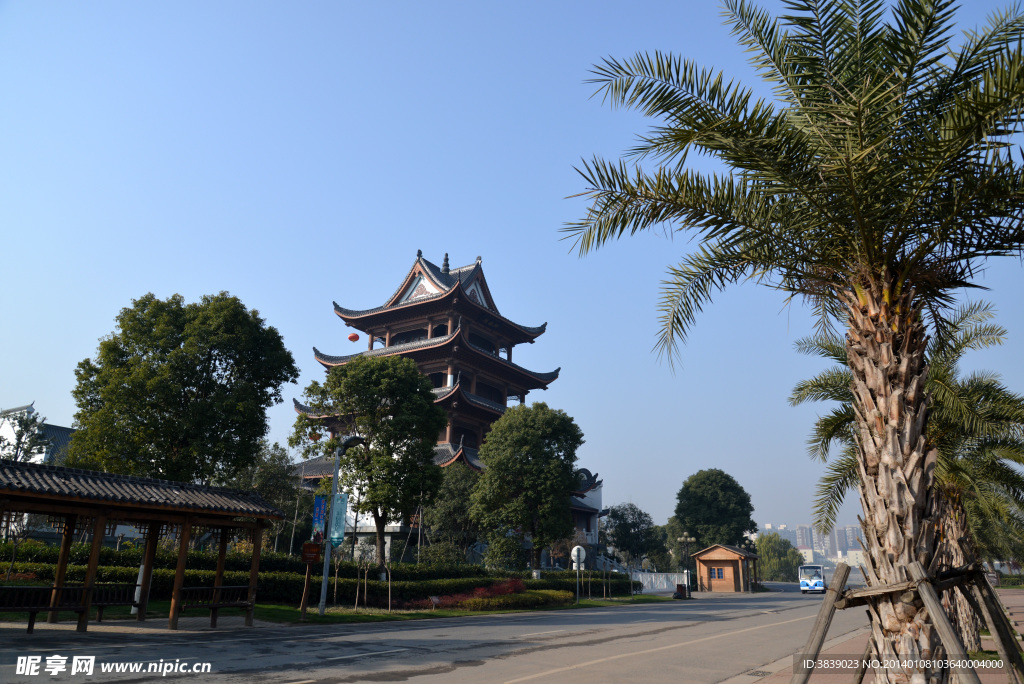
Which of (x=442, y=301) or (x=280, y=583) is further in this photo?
(x=442, y=301)

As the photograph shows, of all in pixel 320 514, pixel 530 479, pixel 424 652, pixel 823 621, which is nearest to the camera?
pixel 823 621

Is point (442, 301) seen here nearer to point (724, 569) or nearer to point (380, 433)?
point (380, 433)

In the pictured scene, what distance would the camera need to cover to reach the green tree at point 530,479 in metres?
31.9

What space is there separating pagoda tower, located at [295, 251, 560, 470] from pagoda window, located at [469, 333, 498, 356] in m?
0.09

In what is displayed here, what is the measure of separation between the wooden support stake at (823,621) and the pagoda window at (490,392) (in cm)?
4876

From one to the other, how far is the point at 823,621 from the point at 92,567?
541 inches

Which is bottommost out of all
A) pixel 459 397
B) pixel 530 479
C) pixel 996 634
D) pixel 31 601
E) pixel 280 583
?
pixel 280 583

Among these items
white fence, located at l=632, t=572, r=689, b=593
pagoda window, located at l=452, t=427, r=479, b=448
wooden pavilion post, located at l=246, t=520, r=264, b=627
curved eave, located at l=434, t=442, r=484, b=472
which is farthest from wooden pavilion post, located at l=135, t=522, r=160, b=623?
white fence, located at l=632, t=572, r=689, b=593

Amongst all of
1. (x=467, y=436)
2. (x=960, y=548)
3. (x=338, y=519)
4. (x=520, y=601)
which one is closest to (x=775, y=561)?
(x=467, y=436)

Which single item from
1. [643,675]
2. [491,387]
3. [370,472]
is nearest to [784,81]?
[643,675]

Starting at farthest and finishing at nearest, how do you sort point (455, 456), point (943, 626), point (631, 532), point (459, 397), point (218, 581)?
point (631, 532), point (459, 397), point (455, 456), point (218, 581), point (943, 626)

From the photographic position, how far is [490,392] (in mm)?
54938

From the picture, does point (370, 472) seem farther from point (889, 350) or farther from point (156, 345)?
point (889, 350)

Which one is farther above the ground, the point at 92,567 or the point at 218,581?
the point at 92,567
